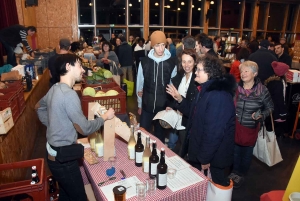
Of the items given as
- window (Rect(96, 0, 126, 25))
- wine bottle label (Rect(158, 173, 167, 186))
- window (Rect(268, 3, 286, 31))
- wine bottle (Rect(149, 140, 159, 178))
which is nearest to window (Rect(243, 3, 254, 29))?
window (Rect(268, 3, 286, 31))

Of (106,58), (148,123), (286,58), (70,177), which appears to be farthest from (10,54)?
(286,58)

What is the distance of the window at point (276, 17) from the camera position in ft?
45.5

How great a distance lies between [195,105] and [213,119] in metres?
0.30

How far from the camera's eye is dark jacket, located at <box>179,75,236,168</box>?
1963 mm

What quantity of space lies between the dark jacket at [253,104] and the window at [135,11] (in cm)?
916

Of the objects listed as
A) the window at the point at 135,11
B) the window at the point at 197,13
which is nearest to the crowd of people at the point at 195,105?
the window at the point at 135,11

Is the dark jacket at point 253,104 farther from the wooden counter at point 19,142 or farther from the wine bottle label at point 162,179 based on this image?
the wooden counter at point 19,142

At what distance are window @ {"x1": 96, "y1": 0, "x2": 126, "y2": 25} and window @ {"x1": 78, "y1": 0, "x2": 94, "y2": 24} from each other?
29 centimetres

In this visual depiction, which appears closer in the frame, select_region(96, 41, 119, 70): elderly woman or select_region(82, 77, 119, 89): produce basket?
Answer: select_region(82, 77, 119, 89): produce basket

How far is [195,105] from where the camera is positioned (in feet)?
7.30

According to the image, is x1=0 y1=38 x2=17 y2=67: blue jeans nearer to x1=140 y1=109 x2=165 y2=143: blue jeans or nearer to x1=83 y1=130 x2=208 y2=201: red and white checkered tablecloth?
x1=140 y1=109 x2=165 y2=143: blue jeans

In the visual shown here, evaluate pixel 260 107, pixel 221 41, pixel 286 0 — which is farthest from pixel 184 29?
pixel 260 107

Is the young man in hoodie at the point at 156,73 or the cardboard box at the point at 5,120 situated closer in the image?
the cardboard box at the point at 5,120

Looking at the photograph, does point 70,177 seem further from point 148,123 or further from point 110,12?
point 110,12
